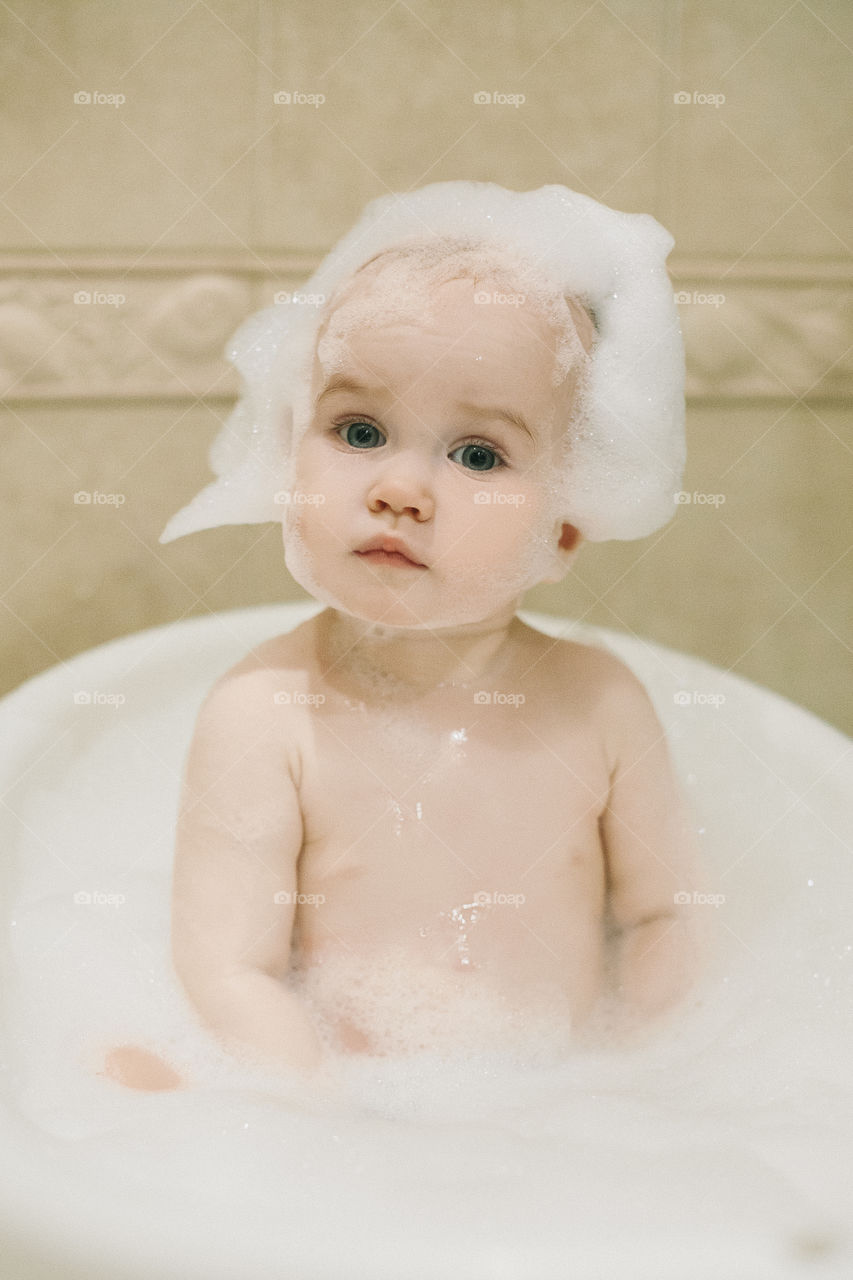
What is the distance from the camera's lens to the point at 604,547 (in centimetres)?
136

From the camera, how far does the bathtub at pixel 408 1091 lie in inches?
22.3

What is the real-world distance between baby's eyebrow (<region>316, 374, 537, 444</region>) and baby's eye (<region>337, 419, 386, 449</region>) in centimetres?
2

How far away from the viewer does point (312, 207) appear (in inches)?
48.2

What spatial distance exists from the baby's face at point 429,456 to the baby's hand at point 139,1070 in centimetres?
36

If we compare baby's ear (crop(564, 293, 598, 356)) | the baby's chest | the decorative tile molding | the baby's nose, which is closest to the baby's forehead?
baby's ear (crop(564, 293, 598, 356))

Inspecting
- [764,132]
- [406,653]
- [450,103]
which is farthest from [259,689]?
[764,132]

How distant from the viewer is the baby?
881 mm

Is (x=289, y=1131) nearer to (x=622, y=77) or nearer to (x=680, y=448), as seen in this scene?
(x=680, y=448)

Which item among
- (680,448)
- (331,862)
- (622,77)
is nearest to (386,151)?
(622,77)

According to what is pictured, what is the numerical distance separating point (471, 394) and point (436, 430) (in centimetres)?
4

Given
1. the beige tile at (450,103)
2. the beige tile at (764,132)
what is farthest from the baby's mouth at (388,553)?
the beige tile at (764,132)

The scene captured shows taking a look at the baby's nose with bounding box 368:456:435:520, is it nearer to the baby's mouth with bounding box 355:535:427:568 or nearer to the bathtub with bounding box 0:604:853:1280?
the baby's mouth with bounding box 355:535:427:568

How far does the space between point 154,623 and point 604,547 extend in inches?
20.6

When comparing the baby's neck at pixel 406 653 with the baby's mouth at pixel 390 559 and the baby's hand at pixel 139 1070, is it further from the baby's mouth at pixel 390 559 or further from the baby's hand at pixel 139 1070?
the baby's hand at pixel 139 1070
